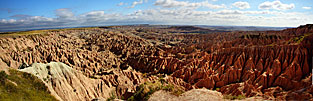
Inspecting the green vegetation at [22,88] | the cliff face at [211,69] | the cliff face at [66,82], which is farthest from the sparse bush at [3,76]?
the cliff face at [211,69]

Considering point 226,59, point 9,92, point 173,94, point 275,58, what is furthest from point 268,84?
point 9,92

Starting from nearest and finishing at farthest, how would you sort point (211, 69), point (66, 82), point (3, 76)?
point (3, 76) → point (66, 82) → point (211, 69)

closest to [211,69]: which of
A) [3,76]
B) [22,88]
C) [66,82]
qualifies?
[66,82]

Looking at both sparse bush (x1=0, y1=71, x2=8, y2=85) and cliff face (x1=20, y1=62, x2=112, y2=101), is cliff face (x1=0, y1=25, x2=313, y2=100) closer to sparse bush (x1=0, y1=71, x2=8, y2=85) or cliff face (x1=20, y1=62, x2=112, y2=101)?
cliff face (x1=20, y1=62, x2=112, y2=101)

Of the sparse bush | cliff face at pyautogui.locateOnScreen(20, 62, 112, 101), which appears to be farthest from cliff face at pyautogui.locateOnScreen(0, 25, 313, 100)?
the sparse bush

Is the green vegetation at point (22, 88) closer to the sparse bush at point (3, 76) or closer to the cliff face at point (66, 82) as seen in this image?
the sparse bush at point (3, 76)

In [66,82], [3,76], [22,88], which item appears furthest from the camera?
[66,82]

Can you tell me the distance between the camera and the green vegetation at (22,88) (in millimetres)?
9906

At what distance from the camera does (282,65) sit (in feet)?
88.2

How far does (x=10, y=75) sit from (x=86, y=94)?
7806 mm

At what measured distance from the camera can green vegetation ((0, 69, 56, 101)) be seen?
390 inches

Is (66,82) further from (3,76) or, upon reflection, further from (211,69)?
(211,69)

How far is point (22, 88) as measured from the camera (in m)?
10.9

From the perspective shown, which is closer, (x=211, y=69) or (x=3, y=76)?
(x=3, y=76)
